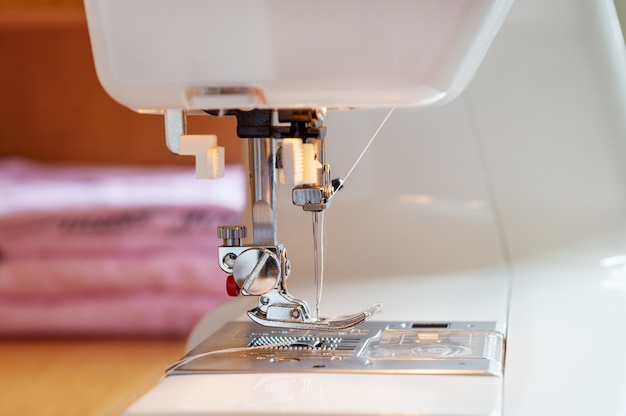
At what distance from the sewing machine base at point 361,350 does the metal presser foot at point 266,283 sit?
0.02 metres

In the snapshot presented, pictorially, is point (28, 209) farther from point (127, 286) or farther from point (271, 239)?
point (271, 239)

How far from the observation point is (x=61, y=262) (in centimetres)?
169

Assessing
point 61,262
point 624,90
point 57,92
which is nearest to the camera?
point 624,90

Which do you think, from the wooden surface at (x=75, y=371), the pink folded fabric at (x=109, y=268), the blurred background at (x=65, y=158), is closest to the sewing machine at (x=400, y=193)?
the wooden surface at (x=75, y=371)

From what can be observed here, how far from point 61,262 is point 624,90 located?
1152 millimetres

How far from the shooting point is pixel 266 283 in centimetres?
59

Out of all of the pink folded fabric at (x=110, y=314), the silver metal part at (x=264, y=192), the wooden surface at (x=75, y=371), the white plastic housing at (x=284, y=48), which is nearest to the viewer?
the white plastic housing at (x=284, y=48)

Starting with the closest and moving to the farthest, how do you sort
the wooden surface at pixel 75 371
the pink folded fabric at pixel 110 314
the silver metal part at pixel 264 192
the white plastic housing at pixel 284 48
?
A: the white plastic housing at pixel 284 48
the silver metal part at pixel 264 192
the wooden surface at pixel 75 371
the pink folded fabric at pixel 110 314

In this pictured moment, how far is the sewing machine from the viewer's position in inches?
Result: 20.1

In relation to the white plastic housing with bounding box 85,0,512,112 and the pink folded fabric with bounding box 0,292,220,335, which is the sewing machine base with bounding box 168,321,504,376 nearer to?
the white plastic housing with bounding box 85,0,512,112

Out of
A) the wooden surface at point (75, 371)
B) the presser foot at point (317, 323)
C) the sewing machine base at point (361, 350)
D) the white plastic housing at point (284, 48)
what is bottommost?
the wooden surface at point (75, 371)

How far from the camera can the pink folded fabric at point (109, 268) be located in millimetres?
1681

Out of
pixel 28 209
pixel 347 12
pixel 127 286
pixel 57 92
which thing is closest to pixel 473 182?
pixel 347 12

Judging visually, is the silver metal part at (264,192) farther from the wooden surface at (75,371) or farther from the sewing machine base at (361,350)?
the wooden surface at (75,371)
